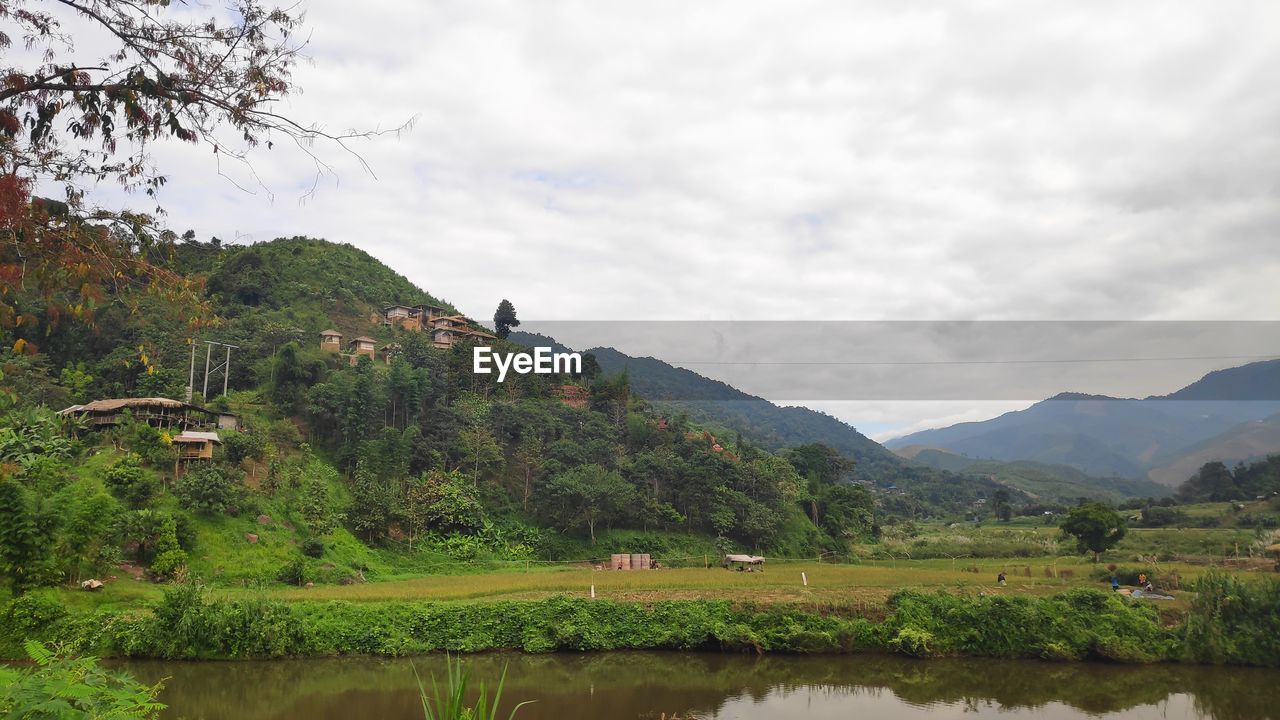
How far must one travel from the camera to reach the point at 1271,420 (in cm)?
16100

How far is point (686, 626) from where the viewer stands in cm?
1812

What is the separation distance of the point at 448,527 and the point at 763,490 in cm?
1810

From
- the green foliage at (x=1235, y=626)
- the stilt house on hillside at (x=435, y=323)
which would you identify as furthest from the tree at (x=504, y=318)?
the green foliage at (x=1235, y=626)

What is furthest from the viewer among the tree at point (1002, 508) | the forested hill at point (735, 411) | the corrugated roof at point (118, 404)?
the forested hill at point (735, 411)

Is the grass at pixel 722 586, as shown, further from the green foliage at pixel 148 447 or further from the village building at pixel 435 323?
the village building at pixel 435 323

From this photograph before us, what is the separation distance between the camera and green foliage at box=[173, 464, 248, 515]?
80.3 feet

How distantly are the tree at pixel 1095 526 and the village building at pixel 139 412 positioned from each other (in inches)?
1510

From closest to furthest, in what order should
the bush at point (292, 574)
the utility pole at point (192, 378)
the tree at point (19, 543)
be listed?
1. the tree at point (19, 543)
2. the bush at point (292, 574)
3. the utility pole at point (192, 378)

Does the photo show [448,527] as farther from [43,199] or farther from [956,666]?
[43,199]

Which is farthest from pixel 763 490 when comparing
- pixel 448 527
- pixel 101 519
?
pixel 101 519

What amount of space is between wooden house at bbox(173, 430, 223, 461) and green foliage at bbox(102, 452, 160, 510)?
255 cm

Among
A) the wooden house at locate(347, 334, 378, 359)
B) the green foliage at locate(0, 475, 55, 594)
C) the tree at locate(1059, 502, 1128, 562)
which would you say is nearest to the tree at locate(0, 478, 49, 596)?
the green foliage at locate(0, 475, 55, 594)

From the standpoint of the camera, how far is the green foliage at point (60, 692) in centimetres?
418

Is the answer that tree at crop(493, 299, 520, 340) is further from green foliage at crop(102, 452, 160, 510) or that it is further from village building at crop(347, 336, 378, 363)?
green foliage at crop(102, 452, 160, 510)
